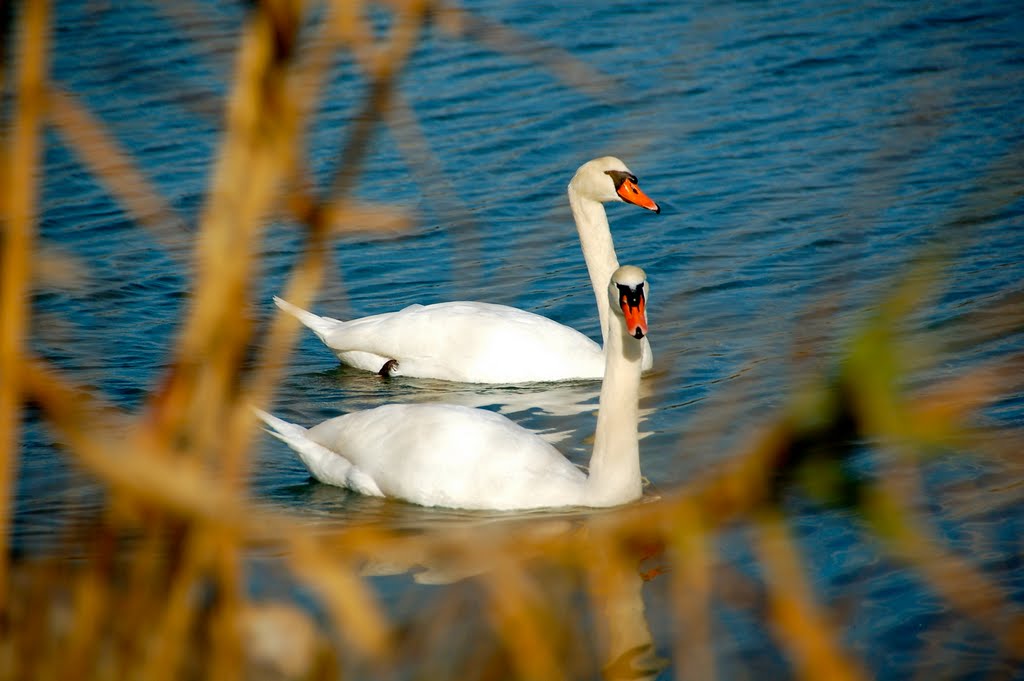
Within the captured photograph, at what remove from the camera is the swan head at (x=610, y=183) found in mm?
8672

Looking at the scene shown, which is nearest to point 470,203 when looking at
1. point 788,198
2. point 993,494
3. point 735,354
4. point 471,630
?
point 788,198

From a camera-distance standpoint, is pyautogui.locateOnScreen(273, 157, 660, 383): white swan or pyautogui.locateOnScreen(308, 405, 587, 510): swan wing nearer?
pyautogui.locateOnScreen(308, 405, 587, 510): swan wing

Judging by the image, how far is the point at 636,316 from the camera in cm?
576

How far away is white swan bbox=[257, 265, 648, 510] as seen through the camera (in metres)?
5.78

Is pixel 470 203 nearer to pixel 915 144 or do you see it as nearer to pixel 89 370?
pixel 89 370

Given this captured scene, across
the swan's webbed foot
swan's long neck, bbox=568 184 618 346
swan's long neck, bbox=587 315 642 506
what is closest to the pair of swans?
swan's long neck, bbox=587 315 642 506

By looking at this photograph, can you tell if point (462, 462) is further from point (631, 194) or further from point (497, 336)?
point (631, 194)

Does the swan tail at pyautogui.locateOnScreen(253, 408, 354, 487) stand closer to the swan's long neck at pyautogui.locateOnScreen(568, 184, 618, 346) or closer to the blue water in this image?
the blue water

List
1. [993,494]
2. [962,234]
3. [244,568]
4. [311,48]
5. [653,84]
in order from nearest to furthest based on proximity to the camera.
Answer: [962,234]
[311,48]
[244,568]
[993,494]
[653,84]

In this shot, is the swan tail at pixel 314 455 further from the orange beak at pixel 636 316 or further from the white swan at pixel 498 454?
Answer: the orange beak at pixel 636 316

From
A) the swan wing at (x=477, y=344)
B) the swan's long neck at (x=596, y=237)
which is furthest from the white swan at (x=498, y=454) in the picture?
the swan's long neck at (x=596, y=237)

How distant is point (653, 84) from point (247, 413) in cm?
1254

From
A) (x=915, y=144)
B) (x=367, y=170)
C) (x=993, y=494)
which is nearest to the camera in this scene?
(x=915, y=144)

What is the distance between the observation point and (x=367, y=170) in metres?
12.6
